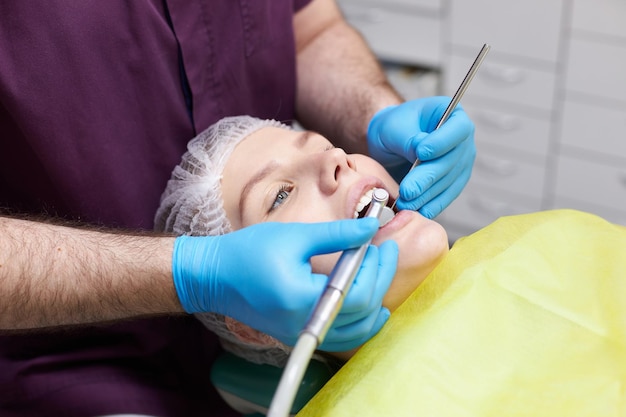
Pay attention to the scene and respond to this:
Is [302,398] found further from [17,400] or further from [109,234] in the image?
[17,400]

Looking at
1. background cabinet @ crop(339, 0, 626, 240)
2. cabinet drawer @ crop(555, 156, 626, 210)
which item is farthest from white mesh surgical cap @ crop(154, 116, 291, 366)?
cabinet drawer @ crop(555, 156, 626, 210)

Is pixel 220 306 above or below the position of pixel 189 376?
above

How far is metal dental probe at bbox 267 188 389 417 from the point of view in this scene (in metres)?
0.78

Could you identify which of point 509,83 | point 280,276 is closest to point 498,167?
point 509,83

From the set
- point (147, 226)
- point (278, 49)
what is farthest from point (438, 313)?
point (278, 49)

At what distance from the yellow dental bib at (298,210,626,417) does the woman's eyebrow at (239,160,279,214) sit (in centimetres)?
31

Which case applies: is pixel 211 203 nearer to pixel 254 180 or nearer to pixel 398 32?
pixel 254 180

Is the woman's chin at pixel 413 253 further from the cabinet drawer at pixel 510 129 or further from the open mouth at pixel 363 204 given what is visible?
the cabinet drawer at pixel 510 129

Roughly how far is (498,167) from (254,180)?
1.86 metres

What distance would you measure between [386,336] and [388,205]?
260 millimetres

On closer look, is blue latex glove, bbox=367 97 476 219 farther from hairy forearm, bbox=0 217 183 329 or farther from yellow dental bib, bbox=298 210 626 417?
hairy forearm, bbox=0 217 183 329

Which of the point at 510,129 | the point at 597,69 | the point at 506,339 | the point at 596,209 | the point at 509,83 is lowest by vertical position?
the point at 596,209

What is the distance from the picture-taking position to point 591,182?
8.88 feet

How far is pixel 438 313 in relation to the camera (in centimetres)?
106
